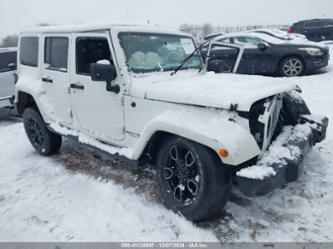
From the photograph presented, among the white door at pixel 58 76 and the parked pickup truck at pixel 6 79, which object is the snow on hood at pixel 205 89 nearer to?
the white door at pixel 58 76

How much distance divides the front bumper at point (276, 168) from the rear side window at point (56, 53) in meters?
2.88

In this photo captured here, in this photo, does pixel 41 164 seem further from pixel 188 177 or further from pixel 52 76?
pixel 188 177

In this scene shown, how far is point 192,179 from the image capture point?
2879 mm

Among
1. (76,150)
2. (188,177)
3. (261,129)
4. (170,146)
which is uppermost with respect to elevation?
(261,129)

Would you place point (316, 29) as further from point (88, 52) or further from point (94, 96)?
point (94, 96)

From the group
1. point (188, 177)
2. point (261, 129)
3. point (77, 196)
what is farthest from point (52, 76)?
point (261, 129)

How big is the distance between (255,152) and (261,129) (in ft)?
0.95

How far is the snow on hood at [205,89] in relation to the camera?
255 centimetres

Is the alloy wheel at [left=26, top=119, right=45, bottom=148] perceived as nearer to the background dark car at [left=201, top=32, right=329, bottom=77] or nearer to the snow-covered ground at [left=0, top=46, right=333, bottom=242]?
the snow-covered ground at [left=0, top=46, right=333, bottom=242]

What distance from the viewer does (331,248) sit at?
253cm

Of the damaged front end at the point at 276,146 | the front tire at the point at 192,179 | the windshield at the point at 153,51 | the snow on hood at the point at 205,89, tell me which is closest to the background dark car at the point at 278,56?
the windshield at the point at 153,51

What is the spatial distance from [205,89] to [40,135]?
330cm

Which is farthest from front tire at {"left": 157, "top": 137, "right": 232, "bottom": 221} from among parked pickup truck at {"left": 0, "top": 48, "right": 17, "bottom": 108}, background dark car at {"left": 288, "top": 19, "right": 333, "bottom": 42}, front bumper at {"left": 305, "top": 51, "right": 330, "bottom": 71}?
background dark car at {"left": 288, "top": 19, "right": 333, "bottom": 42}

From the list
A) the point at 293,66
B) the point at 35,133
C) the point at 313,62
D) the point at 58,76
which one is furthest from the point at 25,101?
the point at 313,62
